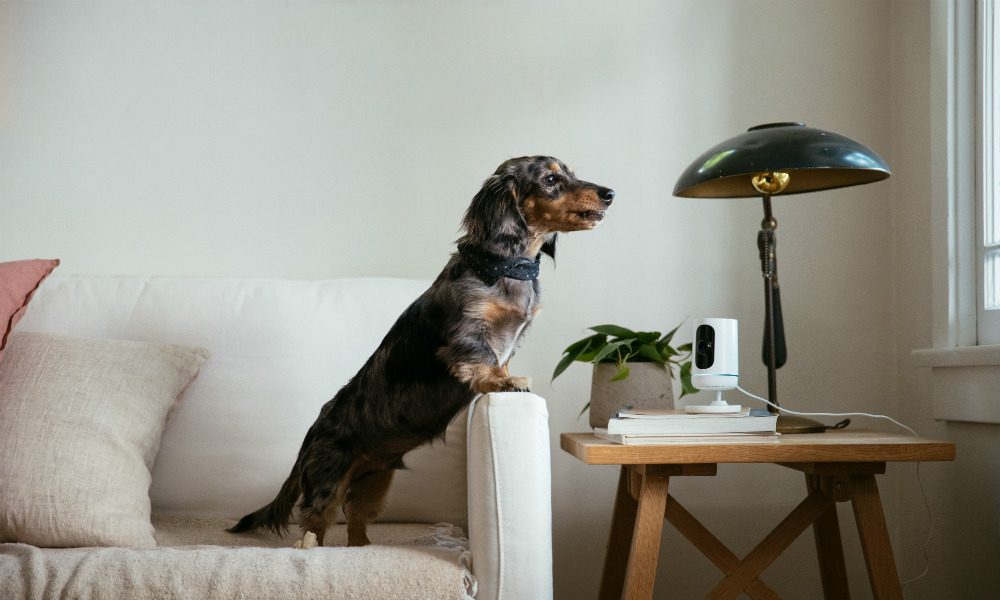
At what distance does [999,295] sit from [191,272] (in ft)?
6.61

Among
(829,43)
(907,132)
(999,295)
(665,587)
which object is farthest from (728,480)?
(829,43)

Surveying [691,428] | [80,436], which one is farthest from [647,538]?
[80,436]

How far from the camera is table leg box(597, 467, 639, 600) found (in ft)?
5.55

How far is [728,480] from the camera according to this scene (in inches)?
79.8

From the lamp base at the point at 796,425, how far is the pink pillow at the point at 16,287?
1.52 meters

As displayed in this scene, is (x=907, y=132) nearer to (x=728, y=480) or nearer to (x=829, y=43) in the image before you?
(x=829, y=43)

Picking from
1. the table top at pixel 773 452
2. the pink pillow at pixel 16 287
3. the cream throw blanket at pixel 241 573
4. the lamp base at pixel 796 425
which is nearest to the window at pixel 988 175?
the lamp base at pixel 796 425

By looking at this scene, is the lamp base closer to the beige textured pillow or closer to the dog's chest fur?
the dog's chest fur

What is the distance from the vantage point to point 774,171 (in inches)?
54.4

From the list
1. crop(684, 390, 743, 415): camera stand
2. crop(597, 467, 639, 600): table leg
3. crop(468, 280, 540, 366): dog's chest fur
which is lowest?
crop(597, 467, 639, 600): table leg

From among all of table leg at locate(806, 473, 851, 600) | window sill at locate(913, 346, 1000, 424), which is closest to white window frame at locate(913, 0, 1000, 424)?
window sill at locate(913, 346, 1000, 424)

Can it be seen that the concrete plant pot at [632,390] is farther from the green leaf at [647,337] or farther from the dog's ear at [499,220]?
the dog's ear at [499,220]

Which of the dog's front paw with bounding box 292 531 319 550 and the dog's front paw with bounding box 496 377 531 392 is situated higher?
the dog's front paw with bounding box 496 377 531 392

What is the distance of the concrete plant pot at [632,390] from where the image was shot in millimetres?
1617
